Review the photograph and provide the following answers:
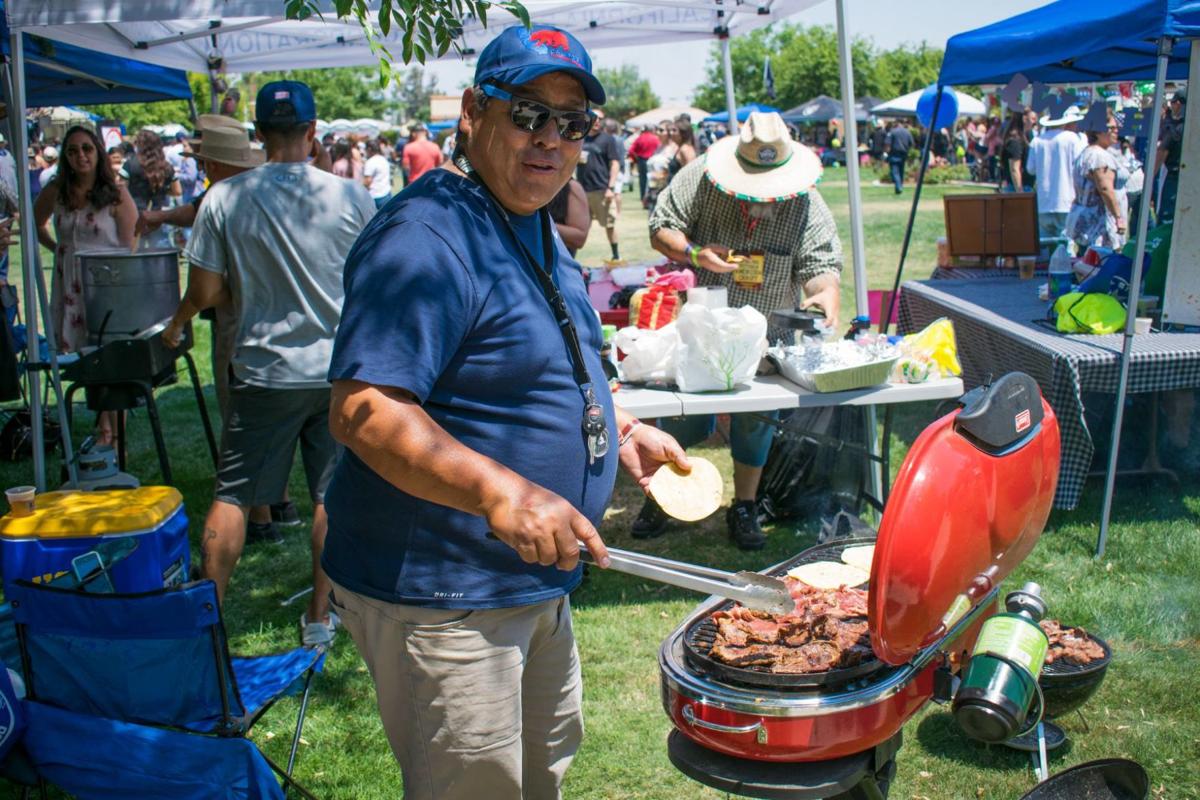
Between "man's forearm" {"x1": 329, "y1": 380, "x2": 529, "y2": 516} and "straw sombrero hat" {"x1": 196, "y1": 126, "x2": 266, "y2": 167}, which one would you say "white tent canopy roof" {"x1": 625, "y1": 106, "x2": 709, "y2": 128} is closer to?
"straw sombrero hat" {"x1": 196, "y1": 126, "x2": 266, "y2": 167}

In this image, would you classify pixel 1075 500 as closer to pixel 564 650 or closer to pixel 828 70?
pixel 564 650

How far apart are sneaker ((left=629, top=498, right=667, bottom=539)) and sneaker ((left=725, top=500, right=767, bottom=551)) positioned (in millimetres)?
382

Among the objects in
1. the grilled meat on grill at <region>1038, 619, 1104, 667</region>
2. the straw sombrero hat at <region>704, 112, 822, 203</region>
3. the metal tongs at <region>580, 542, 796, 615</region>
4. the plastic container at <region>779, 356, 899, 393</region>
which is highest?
the straw sombrero hat at <region>704, 112, 822, 203</region>

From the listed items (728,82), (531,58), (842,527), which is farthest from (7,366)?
(531,58)

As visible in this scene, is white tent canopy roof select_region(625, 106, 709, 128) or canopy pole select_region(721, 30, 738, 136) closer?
canopy pole select_region(721, 30, 738, 136)

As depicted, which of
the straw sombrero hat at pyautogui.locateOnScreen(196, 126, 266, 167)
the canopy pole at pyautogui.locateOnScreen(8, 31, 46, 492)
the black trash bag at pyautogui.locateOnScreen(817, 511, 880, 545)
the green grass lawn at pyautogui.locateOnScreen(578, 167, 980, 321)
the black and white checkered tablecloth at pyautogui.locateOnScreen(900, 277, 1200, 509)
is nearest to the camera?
the canopy pole at pyautogui.locateOnScreen(8, 31, 46, 492)

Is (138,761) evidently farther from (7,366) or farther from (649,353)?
(7,366)

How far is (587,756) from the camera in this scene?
10.8 ft

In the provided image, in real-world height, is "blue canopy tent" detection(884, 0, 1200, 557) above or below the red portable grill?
above

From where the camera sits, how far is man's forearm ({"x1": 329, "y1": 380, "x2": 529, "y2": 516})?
1.62 m

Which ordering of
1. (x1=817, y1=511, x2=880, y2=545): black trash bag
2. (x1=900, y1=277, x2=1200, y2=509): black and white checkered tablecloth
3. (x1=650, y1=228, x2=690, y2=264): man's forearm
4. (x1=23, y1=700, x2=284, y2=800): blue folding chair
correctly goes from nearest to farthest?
1. (x1=23, y1=700, x2=284, y2=800): blue folding chair
2. (x1=817, y1=511, x2=880, y2=545): black trash bag
3. (x1=900, y1=277, x2=1200, y2=509): black and white checkered tablecloth
4. (x1=650, y1=228, x2=690, y2=264): man's forearm

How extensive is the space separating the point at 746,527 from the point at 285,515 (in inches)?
95.2

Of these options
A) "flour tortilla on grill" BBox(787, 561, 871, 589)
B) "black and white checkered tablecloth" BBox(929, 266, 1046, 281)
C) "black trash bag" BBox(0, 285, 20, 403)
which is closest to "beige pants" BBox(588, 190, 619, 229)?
"black and white checkered tablecloth" BBox(929, 266, 1046, 281)

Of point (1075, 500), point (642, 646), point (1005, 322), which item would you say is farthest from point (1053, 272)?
point (642, 646)
